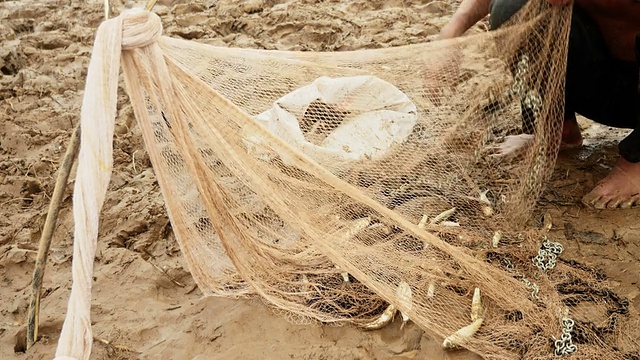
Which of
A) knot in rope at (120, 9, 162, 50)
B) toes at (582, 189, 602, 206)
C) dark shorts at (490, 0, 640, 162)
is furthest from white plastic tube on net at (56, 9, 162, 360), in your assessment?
toes at (582, 189, 602, 206)

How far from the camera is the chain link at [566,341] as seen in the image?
2020 mm

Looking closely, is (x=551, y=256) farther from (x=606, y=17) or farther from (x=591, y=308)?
(x=606, y=17)

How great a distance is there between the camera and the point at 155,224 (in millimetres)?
2914

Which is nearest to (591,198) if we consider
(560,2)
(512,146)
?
(512,146)

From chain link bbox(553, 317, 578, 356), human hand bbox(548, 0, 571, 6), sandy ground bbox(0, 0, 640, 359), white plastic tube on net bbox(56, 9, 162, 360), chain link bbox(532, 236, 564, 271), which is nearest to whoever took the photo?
white plastic tube on net bbox(56, 9, 162, 360)

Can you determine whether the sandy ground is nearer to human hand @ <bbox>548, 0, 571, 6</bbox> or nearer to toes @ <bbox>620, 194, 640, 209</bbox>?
toes @ <bbox>620, 194, 640, 209</bbox>

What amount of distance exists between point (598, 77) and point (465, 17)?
68 centimetres

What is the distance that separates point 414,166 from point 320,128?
0.46m

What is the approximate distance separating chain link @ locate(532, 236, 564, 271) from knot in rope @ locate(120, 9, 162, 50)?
1.64 meters

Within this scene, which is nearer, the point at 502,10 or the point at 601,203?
the point at 601,203

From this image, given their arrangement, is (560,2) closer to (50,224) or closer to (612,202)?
(612,202)

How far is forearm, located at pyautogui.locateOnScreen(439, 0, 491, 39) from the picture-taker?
2980mm

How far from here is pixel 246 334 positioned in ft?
7.39

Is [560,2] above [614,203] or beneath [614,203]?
above
